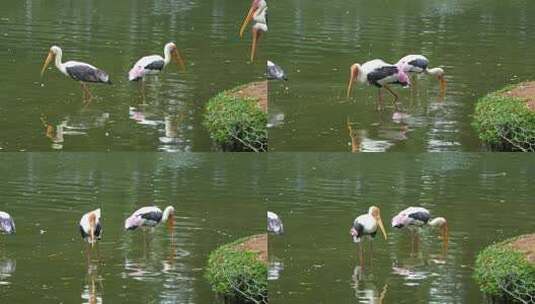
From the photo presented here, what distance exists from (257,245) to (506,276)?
5.74ft

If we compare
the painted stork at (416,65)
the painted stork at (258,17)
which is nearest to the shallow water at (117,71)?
the painted stork at (258,17)

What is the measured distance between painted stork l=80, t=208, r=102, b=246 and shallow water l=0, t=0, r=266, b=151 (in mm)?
498

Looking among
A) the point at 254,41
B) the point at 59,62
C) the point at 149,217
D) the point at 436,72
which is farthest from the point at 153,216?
the point at 436,72

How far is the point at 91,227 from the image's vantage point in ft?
36.4

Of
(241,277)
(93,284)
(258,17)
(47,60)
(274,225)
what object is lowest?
(93,284)

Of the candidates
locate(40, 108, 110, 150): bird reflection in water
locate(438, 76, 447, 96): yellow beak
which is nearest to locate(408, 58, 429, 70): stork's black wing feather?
locate(438, 76, 447, 96): yellow beak

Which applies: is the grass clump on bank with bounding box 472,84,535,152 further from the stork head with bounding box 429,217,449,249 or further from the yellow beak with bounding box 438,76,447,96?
the stork head with bounding box 429,217,449,249

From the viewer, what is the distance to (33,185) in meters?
11.3

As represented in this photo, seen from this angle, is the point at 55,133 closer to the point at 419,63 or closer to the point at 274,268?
the point at 274,268

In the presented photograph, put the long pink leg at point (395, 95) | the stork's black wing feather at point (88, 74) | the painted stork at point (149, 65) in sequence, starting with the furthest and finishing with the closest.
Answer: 1. the painted stork at point (149, 65)
2. the stork's black wing feather at point (88, 74)
3. the long pink leg at point (395, 95)

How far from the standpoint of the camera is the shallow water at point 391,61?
11.0 meters

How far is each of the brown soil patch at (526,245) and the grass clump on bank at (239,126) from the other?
1889mm

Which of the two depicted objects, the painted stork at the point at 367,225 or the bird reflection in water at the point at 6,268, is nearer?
the painted stork at the point at 367,225

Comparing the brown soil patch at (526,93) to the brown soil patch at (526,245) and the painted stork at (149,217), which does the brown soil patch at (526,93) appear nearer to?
the brown soil patch at (526,245)
